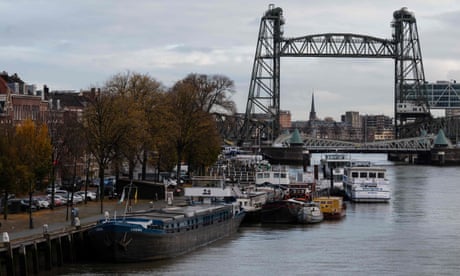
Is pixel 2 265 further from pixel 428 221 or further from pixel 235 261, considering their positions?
pixel 428 221

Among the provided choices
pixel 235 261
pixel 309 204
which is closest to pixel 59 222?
pixel 235 261

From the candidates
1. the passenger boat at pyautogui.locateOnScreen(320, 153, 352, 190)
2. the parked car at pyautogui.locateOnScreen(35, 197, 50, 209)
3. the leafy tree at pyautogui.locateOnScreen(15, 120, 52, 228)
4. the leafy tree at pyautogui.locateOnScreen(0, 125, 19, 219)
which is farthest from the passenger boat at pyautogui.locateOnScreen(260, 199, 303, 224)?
the passenger boat at pyautogui.locateOnScreen(320, 153, 352, 190)

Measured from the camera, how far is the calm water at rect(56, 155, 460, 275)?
133 ft

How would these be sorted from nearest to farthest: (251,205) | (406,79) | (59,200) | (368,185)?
(251,205) < (59,200) < (368,185) < (406,79)

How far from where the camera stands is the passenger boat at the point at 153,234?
133ft

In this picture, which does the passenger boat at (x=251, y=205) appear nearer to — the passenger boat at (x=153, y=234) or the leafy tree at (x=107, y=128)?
the passenger boat at (x=153, y=234)

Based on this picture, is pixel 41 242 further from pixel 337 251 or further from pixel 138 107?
pixel 138 107

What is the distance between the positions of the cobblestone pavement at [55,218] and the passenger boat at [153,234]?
250 cm

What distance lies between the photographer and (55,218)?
162 ft

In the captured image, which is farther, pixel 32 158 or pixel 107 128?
pixel 107 128

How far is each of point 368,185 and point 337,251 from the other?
30524 mm

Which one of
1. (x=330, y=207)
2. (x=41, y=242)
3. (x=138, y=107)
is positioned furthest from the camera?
(x=138, y=107)

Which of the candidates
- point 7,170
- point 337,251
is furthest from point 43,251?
point 337,251

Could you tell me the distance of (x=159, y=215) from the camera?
147 feet
